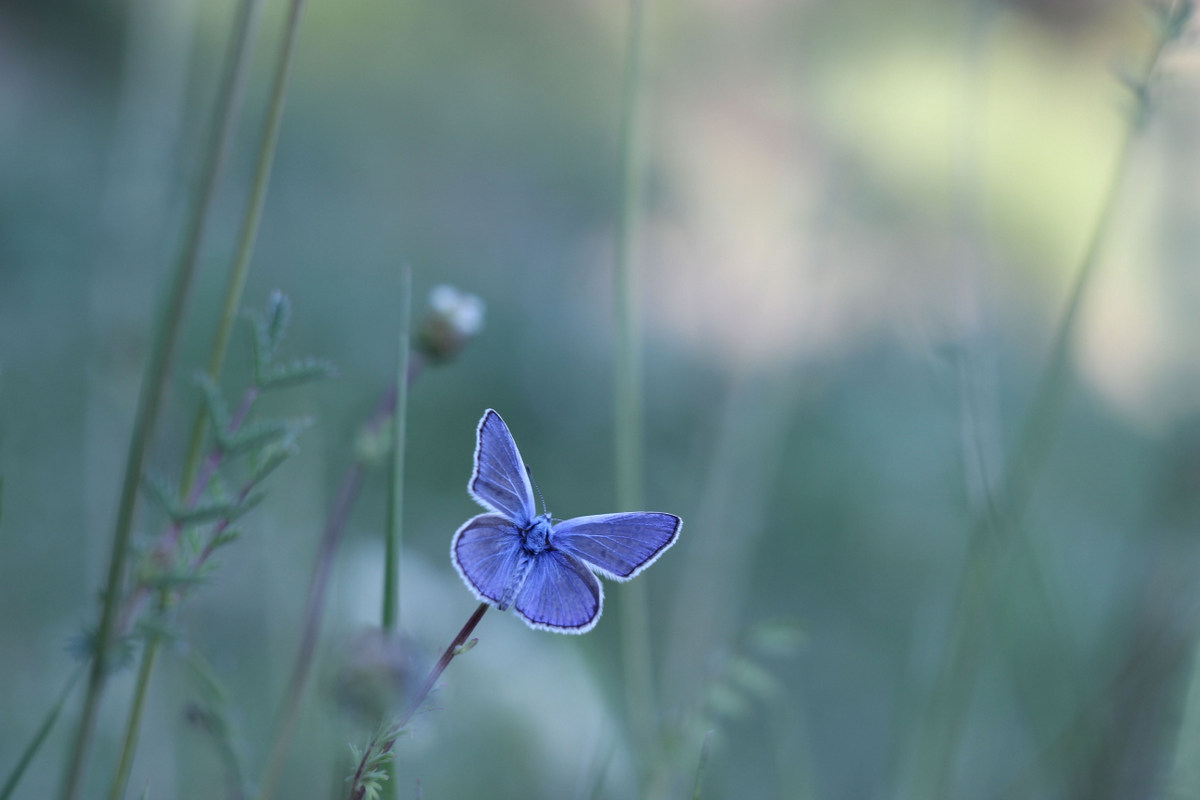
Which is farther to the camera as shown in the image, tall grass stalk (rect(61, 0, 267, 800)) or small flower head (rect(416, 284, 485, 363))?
small flower head (rect(416, 284, 485, 363))

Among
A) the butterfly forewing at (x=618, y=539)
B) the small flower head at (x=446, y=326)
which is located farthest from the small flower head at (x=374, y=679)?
the small flower head at (x=446, y=326)

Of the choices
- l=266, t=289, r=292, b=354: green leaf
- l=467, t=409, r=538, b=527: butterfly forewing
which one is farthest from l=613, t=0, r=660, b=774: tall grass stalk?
l=266, t=289, r=292, b=354: green leaf

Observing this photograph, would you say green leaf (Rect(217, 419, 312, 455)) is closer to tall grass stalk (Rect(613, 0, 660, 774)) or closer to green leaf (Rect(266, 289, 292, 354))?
green leaf (Rect(266, 289, 292, 354))

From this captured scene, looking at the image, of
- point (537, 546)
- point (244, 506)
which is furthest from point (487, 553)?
point (244, 506)

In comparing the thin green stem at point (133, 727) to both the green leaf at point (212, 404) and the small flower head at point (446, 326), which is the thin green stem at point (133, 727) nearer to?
the green leaf at point (212, 404)

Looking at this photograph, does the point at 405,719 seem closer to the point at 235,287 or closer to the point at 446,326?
the point at 235,287

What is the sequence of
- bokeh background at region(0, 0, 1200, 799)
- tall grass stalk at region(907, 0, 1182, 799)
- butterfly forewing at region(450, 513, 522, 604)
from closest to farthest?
butterfly forewing at region(450, 513, 522, 604) < tall grass stalk at region(907, 0, 1182, 799) < bokeh background at region(0, 0, 1200, 799)

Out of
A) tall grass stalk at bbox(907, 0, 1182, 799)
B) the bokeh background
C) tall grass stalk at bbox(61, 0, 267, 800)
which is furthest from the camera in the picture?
the bokeh background
